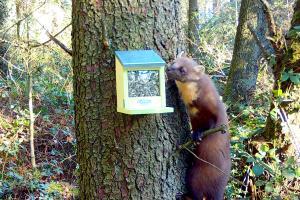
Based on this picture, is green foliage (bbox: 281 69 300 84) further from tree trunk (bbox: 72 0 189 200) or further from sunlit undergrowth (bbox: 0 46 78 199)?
sunlit undergrowth (bbox: 0 46 78 199)

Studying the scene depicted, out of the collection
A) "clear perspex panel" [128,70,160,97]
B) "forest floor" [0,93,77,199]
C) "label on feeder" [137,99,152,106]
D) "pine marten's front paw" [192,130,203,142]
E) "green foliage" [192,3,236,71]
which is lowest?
"forest floor" [0,93,77,199]

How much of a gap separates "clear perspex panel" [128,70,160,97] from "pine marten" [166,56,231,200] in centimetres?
46

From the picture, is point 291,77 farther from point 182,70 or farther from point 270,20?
point 182,70

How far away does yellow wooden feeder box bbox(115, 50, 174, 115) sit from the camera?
7.43ft

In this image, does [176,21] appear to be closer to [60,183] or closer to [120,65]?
[120,65]

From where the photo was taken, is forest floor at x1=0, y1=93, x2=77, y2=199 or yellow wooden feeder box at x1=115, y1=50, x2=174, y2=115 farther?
forest floor at x1=0, y1=93, x2=77, y2=199

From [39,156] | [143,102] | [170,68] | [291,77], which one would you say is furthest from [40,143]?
[143,102]

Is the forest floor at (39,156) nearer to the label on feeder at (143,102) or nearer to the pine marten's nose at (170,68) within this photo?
the pine marten's nose at (170,68)

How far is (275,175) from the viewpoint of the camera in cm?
389

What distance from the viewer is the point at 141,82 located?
231 cm

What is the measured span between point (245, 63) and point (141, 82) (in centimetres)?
587

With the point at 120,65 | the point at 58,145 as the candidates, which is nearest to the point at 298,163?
the point at 120,65

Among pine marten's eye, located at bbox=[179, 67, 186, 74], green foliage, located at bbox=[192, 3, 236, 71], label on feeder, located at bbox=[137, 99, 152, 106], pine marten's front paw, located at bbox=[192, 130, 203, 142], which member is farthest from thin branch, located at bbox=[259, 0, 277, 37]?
green foliage, located at bbox=[192, 3, 236, 71]

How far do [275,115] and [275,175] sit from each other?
0.60 m
